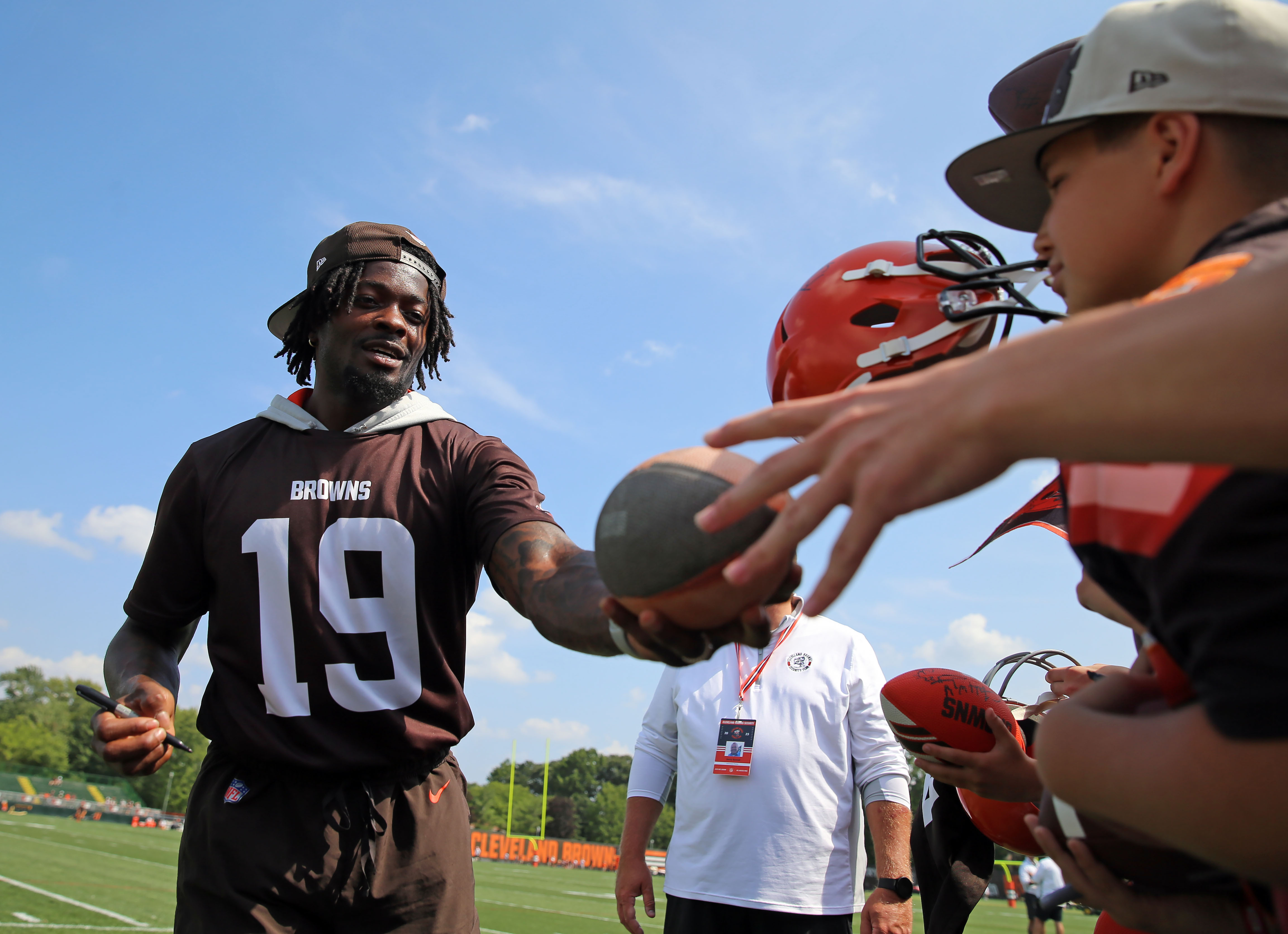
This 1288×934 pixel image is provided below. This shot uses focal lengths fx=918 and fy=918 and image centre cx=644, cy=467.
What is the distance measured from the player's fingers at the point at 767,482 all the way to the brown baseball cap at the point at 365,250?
8.38 feet

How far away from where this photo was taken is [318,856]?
8.24 feet

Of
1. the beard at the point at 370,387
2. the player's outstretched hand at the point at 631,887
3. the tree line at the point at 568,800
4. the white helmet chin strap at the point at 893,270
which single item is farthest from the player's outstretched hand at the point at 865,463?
the tree line at the point at 568,800

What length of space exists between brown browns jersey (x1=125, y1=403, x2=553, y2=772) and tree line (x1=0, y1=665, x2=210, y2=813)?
6421cm

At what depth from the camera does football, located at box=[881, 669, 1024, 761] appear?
9.17 ft

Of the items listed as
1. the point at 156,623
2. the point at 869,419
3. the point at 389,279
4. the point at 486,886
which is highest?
the point at 389,279

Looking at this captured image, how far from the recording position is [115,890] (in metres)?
13.8

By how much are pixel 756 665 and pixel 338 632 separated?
2.44 metres

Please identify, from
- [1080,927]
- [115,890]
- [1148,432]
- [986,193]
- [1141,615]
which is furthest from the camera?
[1080,927]

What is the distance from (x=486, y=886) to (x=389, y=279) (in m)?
21.6

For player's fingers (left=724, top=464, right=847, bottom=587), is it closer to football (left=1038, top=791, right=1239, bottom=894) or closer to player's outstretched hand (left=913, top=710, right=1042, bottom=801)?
football (left=1038, top=791, right=1239, bottom=894)

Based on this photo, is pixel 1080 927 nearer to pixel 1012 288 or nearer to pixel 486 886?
pixel 486 886

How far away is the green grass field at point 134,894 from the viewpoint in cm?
1116

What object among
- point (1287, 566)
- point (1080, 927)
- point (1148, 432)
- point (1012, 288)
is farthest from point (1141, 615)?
point (1080, 927)

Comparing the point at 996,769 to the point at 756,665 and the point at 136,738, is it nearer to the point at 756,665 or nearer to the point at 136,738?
the point at 756,665
